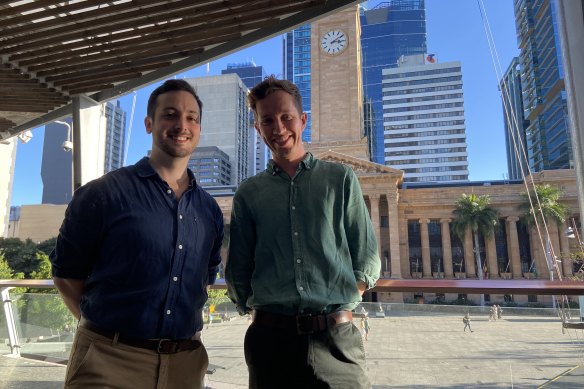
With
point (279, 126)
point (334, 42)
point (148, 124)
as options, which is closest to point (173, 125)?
point (148, 124)

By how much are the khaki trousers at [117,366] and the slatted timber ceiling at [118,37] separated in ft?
10.8

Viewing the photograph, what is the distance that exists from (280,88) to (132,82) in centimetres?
401

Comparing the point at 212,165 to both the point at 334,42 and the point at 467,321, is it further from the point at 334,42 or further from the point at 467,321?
the point at 467,321

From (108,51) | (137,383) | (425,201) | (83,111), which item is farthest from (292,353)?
(425,201)

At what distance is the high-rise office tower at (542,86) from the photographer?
48.1 metres

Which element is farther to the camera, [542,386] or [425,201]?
[425,201]

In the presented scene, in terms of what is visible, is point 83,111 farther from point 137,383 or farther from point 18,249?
point 18,249

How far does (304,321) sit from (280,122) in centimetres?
83

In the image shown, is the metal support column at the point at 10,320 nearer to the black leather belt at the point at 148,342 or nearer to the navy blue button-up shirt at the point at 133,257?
the navy blue button-up shirt at the point at 133,257

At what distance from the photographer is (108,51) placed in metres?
Answer: 4.58

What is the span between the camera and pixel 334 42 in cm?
4459

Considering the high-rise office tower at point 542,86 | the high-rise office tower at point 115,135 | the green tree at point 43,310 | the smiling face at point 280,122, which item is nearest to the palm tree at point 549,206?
the high-rise office tower at point 542,86

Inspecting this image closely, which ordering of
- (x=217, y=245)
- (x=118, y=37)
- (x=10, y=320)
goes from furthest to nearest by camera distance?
1. (x=10, y=320)
2. (x=118, y=37)
3. (x=217, y=245)

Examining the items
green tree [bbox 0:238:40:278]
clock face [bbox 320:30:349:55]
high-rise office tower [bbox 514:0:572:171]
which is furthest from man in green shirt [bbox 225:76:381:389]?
high-rise office tower [bbox 514:0:572:171]
